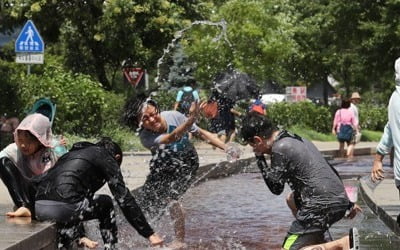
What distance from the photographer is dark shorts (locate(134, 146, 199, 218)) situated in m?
8.36

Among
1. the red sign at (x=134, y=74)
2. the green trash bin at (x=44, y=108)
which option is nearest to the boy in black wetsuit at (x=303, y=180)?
the green trash bin at (x=44, y=108)

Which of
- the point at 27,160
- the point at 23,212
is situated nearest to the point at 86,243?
the point at 23,212

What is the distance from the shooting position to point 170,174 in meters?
8.43

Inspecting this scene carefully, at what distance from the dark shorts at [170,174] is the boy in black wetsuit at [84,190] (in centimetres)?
156

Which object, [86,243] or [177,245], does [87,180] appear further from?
[177,245]

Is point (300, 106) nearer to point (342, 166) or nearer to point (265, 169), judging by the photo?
point (342, 166)

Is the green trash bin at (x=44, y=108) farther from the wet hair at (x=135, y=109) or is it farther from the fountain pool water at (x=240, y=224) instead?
the fountain pool water at (x=240, y=224)

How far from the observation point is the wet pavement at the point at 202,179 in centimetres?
618

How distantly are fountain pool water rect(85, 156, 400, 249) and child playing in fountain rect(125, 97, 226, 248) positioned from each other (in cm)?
37

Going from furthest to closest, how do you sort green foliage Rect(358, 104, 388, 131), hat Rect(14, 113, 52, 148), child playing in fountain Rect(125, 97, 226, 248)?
green foliage Rect(358, 104, 388, 131), child playing in fountain Rect(125, 97, 226, 248), hat Rect(14, 113, 52, 148)

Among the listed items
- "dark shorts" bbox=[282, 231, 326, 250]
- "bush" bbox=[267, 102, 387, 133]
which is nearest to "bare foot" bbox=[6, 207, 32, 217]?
"dark shorts" bbox=[282, 231, 326, 250]

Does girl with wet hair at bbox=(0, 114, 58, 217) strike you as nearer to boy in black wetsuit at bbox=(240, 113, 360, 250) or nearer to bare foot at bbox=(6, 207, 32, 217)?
bare foot at bbox=(6, 207, 32, 217)

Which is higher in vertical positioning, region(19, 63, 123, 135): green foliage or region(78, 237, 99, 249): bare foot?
region(78, 237, 99, 249): bare foot

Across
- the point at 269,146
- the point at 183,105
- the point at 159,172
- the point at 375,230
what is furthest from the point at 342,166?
the point at 269,146
